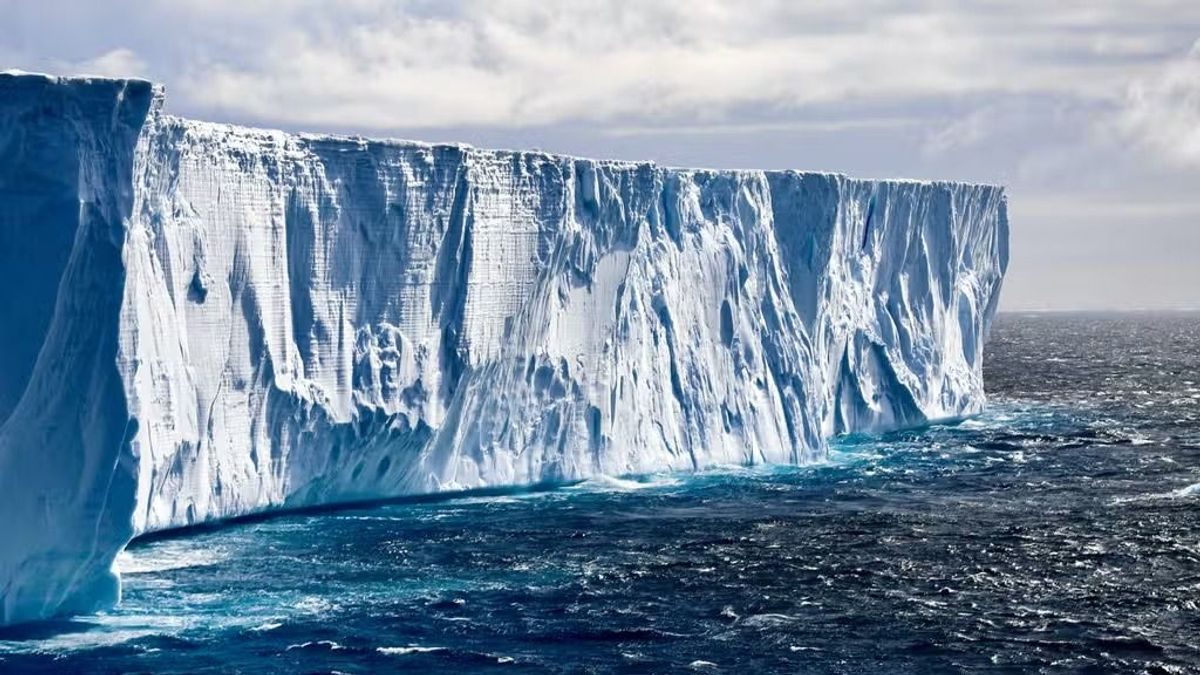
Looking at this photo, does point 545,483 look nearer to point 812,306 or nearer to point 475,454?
point 475,454

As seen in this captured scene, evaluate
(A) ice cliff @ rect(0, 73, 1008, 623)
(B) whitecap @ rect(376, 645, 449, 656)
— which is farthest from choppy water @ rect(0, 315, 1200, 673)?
(A) ice cliff @ rect(0, 73, 1008, 623)

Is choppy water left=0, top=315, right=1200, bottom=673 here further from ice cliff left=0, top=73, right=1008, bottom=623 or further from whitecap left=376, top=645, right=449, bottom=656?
ice cliff left=0, top=73, right=1008, bottom=623

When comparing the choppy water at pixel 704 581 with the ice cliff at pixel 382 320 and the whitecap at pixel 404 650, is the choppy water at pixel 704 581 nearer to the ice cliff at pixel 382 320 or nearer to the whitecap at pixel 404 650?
the whitecap at pixel 404 650

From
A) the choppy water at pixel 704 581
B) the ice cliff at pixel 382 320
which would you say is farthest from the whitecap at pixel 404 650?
the ice cliff at pixel 382 320

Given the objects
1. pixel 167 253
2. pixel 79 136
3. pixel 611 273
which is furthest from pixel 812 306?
pixel 79 136

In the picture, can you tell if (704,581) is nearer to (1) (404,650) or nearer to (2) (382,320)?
(1) (404,650)

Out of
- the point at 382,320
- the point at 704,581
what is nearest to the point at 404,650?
the point at 704,581
